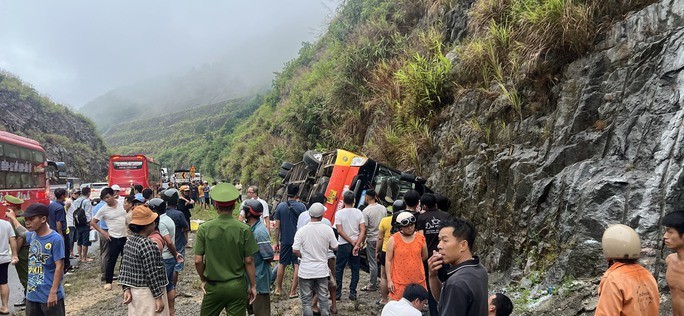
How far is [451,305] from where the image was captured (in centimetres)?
261

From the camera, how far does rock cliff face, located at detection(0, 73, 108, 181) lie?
39219mm

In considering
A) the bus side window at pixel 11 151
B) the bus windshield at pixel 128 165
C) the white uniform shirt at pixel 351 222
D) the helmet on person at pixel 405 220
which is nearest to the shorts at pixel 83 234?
the bus side window at pixel 11 151

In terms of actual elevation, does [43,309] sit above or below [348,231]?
below

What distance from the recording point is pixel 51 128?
44.3m

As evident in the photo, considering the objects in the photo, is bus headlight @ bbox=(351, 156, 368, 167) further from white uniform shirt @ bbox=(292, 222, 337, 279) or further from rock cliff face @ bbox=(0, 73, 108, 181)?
rock cliff face @ bbox=(0, 73, 108, 181)

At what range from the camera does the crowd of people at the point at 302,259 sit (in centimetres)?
280

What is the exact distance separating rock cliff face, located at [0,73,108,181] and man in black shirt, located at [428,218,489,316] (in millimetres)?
42579

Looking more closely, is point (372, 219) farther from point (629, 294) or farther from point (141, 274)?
point (629, 294)

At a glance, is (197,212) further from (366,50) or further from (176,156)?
(176,156)

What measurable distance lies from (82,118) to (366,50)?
164ft

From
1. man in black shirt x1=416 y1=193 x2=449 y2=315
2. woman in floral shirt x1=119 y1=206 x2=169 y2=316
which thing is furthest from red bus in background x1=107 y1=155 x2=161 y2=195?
man in black shirt x1=416 y1=193 x2=449 y2=315

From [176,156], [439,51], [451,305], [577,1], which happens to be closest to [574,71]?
[577,1]

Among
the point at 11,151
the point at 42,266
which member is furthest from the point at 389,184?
the point at 11,151

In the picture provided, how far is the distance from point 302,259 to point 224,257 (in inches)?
66.8
